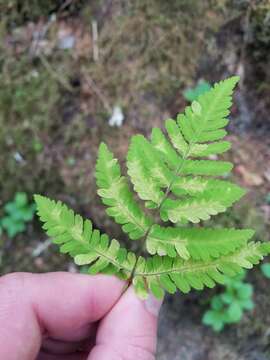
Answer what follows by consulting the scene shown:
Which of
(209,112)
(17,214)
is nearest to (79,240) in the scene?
(209,112)

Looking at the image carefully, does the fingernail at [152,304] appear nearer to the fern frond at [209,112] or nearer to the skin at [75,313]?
the skin at [75,313]

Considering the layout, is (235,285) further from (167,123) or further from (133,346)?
(167,123)

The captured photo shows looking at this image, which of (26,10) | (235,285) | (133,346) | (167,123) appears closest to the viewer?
(167,123)

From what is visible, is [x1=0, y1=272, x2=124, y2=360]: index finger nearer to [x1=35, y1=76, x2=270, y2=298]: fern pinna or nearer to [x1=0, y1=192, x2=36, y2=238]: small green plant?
[x1=35, y1=76, x2=270, y2=298]: fern pinna

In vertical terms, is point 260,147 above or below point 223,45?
below

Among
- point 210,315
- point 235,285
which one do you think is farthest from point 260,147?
point 210,315

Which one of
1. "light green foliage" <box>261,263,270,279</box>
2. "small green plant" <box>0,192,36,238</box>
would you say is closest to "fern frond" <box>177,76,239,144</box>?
"light green foliage" <box>261,263,270,279</box>
